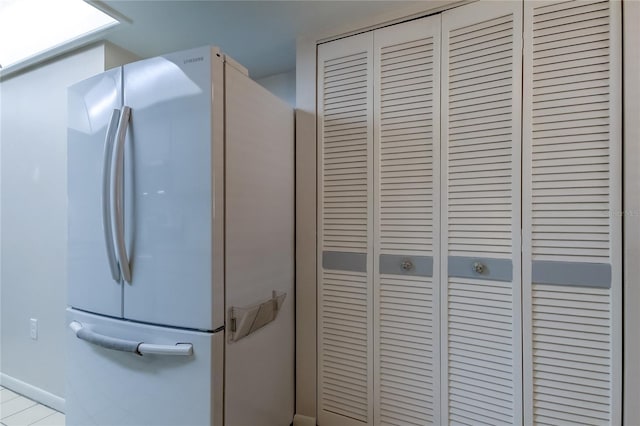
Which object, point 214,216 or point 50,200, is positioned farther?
point 50,200

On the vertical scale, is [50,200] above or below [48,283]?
above

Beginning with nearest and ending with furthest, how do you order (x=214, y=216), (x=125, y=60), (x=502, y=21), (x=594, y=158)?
(x=214, y=216) → (x=594, y=158) → (x=502, y=21) → (x=125, y=60)

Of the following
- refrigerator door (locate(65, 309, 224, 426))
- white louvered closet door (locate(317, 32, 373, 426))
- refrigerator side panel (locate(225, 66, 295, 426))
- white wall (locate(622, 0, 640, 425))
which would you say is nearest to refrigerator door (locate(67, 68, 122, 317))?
refrigerator door (locate(65, 309, 224, 426))

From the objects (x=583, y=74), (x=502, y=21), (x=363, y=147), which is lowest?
(x=363, y=147)

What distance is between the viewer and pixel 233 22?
5.39ft

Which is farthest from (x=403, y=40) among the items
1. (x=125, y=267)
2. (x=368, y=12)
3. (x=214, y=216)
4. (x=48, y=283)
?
(x=48, y=283)

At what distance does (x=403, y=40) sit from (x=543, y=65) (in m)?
0.62

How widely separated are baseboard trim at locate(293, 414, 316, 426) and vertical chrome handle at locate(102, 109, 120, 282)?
1.19m

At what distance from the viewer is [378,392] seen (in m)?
1.58

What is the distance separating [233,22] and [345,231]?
4.09ft

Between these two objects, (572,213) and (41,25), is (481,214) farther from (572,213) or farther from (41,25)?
(41,25)

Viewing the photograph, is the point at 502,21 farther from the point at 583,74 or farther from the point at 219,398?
the point at 219,398

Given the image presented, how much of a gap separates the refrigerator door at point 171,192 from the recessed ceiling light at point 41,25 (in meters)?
0.83

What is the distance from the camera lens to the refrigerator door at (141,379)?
112 centimetres
